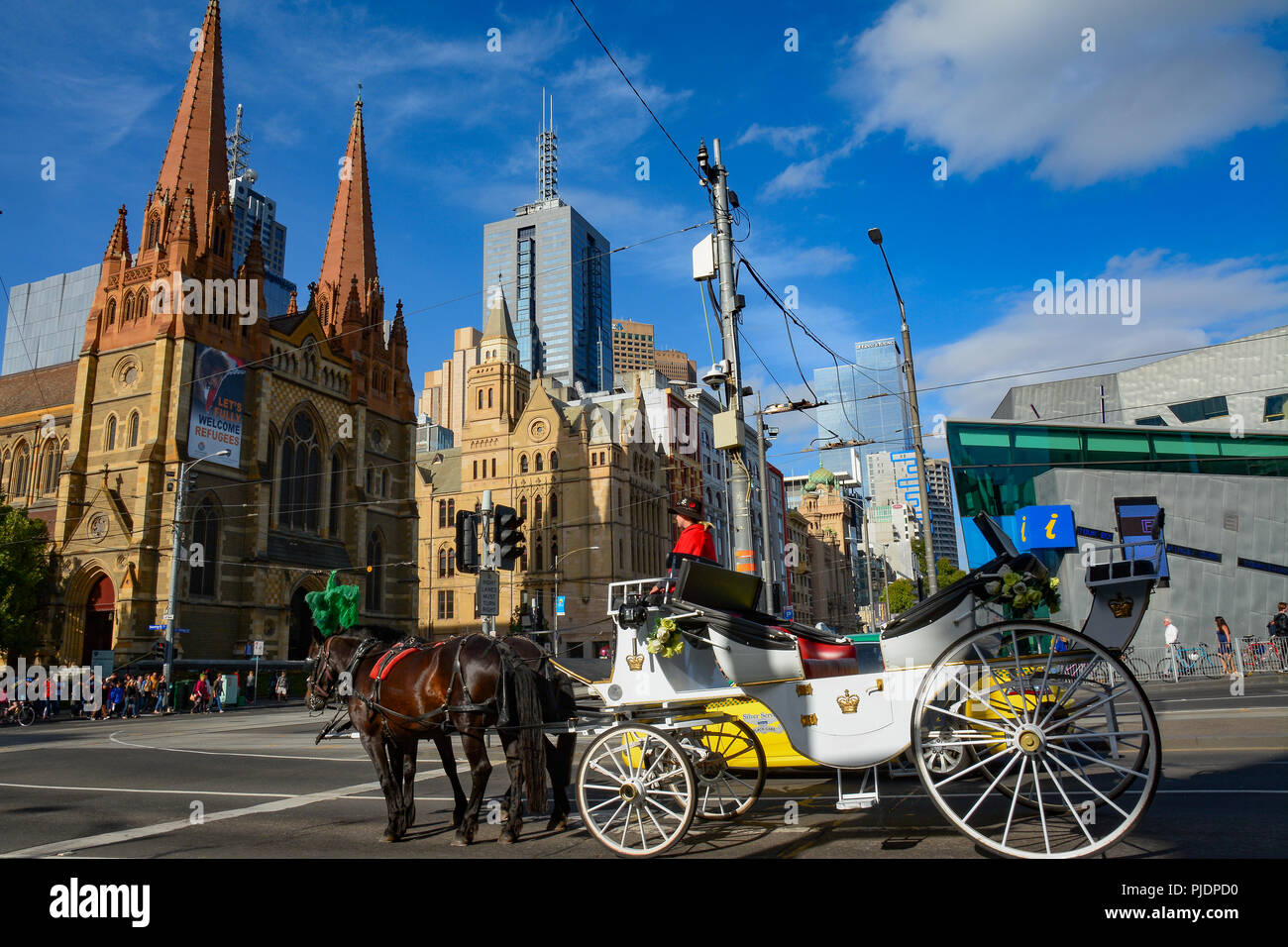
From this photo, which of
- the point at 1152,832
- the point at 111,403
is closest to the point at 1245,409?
the point at 1152,832

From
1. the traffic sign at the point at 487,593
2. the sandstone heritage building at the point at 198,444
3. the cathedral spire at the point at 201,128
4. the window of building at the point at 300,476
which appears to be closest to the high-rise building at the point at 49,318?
the sandstone heritage building at the point at 198,444

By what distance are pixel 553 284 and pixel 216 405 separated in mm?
138379

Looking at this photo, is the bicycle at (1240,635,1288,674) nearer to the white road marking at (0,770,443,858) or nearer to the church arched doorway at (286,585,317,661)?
the white road marking at (0,770,443,858)

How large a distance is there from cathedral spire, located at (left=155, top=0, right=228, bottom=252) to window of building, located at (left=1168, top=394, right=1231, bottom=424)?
5450cm

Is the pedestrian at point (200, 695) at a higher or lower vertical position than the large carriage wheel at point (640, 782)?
lower

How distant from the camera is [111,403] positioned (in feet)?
136

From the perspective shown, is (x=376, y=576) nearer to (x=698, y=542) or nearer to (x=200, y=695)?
(x=200, y=695)

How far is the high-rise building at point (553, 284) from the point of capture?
16912 centimetres

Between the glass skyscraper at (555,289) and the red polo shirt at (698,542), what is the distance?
15502cm

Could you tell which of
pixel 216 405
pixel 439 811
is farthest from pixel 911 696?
pixel 216 405

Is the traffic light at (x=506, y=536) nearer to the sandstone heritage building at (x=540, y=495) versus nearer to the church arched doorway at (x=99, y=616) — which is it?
the church arched doorway at (x=99, y=616)

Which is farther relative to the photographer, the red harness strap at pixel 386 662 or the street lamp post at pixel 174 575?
the street lamp post at pixel 174 575

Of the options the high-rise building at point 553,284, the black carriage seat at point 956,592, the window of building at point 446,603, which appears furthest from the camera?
the high-rise building at point 553,284

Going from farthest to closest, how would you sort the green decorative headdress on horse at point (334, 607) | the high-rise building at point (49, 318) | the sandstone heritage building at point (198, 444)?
the high-rise building at point (49, 318) → the sandstone heritage building at point (198, 444) → the green decorative headdress on horse at point (334, 607)
